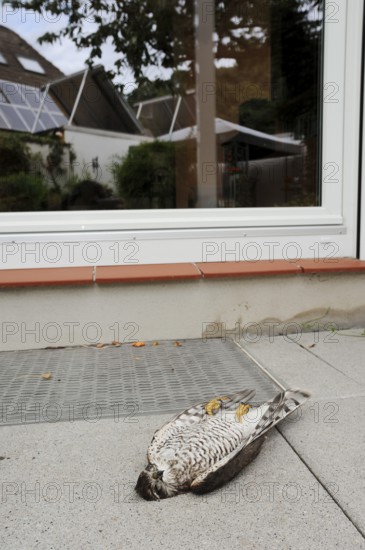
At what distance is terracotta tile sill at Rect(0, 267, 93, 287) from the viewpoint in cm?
300

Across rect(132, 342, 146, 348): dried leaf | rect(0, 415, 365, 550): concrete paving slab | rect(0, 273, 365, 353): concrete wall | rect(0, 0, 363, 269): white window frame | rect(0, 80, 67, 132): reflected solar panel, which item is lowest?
rect(0, 415, 365, 550): concrete paving slab

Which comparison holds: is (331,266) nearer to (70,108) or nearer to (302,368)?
(302,368)

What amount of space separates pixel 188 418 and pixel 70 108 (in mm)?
3765

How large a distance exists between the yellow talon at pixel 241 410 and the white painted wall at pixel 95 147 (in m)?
2.80

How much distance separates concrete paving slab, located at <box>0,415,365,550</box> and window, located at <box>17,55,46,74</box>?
3880 millimetres

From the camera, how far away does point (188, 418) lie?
2.00 m

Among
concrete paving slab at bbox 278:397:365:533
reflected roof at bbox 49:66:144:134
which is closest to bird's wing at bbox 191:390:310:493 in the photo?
concrete paving slab at bbox 278:397:365:533

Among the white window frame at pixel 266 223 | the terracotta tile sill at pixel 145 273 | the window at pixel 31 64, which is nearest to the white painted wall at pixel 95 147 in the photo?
the window at pixel 31 64

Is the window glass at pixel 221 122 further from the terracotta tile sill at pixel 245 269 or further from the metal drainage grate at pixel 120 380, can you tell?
the metal drainage grate at pixel 120 380

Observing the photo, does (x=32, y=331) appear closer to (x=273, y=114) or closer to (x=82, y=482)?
(x=82, y=482)

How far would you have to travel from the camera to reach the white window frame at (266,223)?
3.33m

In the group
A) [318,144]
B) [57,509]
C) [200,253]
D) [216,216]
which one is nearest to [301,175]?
[318,144]

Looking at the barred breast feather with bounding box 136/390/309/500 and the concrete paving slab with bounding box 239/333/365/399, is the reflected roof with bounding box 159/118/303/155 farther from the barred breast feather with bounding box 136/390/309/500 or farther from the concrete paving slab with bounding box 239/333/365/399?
the barred breast feather with bounding box 136/390/309/500

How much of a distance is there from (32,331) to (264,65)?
4.05m
